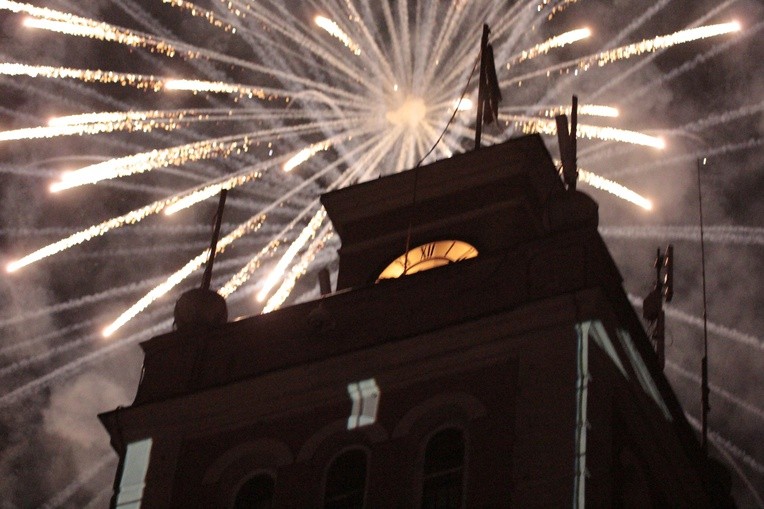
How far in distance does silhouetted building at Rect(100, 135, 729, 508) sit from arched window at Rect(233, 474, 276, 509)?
2 centimetres

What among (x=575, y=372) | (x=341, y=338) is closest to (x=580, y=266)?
(x=575, y=372)

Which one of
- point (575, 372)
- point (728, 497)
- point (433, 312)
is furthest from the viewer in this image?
point (728, 497)

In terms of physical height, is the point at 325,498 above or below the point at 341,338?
below

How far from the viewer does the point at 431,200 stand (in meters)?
36.4

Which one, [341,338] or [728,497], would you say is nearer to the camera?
[341,338]

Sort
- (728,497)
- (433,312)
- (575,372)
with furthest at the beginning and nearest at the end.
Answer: (728,497) < (433,312) < (575,372)

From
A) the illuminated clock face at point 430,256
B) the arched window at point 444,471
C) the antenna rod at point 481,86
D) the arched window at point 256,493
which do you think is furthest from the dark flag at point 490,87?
the arched window at point 256,493

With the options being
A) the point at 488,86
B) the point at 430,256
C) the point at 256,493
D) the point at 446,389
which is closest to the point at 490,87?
the point at 488,86

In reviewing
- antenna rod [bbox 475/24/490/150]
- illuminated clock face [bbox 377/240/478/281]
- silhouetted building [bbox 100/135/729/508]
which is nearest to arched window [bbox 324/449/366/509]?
silhouetted building [bbox 100/135/729/508]

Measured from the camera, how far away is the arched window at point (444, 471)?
100 feet

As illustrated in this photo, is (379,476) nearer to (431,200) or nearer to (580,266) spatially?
(580,266)

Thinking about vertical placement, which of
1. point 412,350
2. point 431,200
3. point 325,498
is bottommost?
point 325,498

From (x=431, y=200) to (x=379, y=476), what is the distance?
6.64 m

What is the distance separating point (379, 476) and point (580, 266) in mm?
4448
